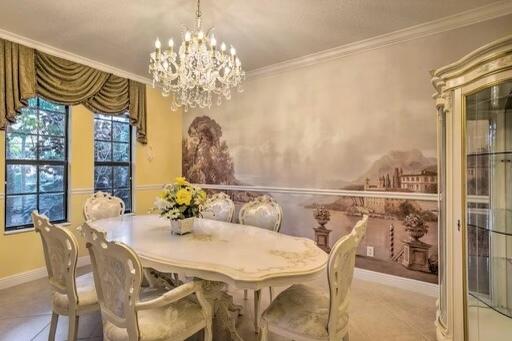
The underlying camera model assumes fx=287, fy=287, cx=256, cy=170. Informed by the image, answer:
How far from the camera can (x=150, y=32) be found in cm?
307

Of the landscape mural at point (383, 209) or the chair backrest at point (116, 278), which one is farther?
the landscape mural at point (383, 209)

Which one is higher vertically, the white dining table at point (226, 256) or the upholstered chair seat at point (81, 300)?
the white dining table at point (226, 256)

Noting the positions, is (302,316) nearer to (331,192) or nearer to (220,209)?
(220,209)

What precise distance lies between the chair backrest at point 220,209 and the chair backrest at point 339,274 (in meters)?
1.80

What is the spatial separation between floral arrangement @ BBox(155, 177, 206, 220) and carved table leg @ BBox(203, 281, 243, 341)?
644mm

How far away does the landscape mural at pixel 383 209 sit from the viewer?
9.95 feet

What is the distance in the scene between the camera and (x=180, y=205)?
231 cm

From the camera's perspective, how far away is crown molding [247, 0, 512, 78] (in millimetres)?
2668

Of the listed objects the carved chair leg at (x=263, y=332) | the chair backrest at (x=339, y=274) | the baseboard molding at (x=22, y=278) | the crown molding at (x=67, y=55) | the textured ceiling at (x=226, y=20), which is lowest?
the baseboard molding at (x=22, y=278)

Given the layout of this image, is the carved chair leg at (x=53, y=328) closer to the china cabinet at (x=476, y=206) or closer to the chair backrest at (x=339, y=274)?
the chair backrest at (x=339, y=274)

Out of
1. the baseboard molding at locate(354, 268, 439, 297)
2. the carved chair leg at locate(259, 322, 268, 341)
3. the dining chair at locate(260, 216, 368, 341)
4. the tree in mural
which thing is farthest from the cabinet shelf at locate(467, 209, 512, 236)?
the tree in mural

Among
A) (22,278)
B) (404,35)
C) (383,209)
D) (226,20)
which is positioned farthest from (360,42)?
(22,278)

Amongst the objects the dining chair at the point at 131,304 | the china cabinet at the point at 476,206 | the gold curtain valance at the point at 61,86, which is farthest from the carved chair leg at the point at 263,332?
the gold curtain valance at the point at 61,86

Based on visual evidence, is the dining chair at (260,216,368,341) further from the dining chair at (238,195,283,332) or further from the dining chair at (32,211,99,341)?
the dining chair at (32,211,99,341)
